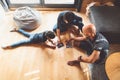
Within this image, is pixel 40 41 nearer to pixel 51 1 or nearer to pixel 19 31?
pixel 19 31

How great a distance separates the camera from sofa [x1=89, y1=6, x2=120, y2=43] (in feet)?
7.49

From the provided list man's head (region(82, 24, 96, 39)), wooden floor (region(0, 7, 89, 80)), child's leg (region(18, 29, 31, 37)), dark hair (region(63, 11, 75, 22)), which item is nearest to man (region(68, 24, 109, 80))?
man's head (region(82, 24, 96, 39))

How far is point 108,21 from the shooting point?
2441 millimetres

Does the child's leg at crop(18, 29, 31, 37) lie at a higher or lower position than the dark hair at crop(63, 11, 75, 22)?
lower

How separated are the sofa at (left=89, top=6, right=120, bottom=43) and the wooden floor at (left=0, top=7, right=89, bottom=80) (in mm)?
504

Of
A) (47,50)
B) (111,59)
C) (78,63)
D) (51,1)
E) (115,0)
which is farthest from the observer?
(51,1)

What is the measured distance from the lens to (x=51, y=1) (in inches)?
136

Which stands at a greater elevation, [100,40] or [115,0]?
[115,0]

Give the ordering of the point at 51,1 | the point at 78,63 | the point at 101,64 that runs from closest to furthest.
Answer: the point at 101,64 < the point at 78,63 < the point at 51,1

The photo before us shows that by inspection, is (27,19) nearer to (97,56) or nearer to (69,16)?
(69,16)

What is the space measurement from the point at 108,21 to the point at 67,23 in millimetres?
681

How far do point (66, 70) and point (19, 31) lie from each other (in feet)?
3.97

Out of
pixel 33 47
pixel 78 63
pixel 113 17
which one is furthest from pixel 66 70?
pixel 113 17

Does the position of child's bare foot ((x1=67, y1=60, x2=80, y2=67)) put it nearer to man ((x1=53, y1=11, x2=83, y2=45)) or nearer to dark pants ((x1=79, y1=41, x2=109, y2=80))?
dark pants ((x1=79, y1=41, x2=109, y2=80))
